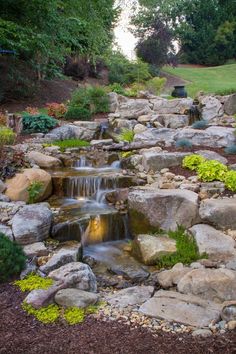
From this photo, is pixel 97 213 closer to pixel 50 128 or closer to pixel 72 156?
pixel 72 156

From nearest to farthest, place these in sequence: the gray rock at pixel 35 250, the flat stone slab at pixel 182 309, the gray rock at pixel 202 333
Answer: the gray rock at pixel 202 333
the flat stone slab at pixel 182 309
the gray rock at pixel 35 250

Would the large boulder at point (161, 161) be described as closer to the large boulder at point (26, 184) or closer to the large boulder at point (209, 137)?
the large boulder at point (209, 137)

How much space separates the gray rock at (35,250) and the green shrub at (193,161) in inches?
136

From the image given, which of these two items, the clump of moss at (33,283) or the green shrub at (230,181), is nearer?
the clump of moss at (33,283)

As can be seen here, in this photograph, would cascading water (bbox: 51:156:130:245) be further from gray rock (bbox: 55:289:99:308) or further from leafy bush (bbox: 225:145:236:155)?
leafy bush (bbox: 225:145:236:155)

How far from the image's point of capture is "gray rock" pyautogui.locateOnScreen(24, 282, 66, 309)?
3748mm

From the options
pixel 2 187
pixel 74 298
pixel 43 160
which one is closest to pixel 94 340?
pixel 74 298

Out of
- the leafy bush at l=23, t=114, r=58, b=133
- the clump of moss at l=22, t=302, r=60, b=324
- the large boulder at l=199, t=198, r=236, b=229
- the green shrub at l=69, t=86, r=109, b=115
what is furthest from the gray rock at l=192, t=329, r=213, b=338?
the green shrub at l=69, t=86, r=109, b=115

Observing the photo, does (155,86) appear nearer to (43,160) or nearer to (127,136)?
(127,136)

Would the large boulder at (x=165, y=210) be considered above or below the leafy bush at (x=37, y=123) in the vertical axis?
below

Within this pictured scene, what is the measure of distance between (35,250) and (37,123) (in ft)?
20.8

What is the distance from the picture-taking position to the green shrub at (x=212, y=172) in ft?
22.6

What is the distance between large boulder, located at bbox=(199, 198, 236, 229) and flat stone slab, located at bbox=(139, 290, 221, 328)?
204 cm

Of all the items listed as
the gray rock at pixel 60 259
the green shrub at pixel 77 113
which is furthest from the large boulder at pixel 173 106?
the gray rock at pixel 60 259
